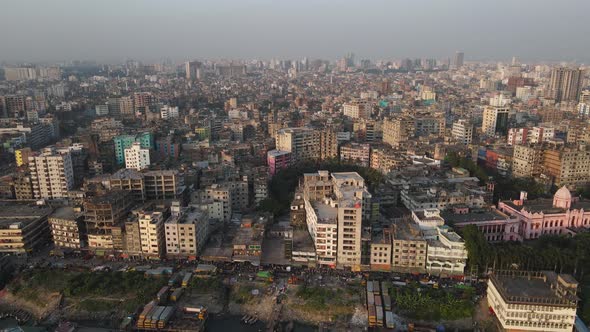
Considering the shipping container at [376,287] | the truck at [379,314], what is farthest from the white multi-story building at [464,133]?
the truck at [379,314]

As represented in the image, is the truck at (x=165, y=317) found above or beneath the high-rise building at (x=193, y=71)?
beneath

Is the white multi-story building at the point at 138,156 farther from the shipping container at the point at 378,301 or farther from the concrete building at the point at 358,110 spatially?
the concrete building at the point at 358,110

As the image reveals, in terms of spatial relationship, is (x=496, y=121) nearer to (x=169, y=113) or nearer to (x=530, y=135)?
(x=530, y=135)

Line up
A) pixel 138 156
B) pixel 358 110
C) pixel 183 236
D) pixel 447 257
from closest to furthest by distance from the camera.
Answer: pixel 447 257
pixel 183 236
pixel 138 156
pixel 358 110

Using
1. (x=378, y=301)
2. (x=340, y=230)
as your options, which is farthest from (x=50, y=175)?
(x=378, y=301)

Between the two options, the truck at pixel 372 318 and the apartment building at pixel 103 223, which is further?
the apartment building at pixel 103 223

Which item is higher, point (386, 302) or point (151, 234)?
point (151, 234)

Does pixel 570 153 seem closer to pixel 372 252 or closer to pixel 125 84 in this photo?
pixel 372 252

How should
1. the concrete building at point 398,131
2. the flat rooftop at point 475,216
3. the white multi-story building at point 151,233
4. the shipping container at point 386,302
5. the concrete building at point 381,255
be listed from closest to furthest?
the shipping container at point 386,302 → the concrete building at point 381,255 → the white multi-story building at point 151,233 → the flat rooftop at point 475,216 → the concrete building at point 398,131
